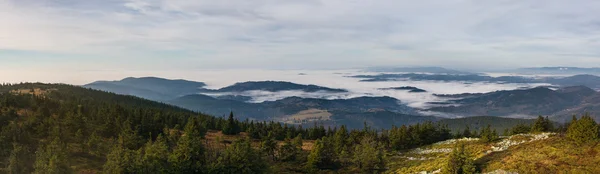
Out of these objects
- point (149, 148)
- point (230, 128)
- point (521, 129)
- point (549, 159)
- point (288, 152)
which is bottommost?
point (288, 152)

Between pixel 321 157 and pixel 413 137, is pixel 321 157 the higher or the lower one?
the higher one

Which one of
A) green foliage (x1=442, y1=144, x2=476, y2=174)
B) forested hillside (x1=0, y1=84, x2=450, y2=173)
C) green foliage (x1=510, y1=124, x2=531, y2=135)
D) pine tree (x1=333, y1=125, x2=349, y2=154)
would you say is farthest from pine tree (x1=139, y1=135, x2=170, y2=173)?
green foliage (x1=510, y1=124, x2=531, y2=135)

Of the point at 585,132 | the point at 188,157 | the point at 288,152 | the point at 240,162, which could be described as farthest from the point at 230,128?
the point at 585,132

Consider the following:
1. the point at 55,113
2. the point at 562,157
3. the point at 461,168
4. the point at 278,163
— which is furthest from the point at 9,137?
the point at 562,157

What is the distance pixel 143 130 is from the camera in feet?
396

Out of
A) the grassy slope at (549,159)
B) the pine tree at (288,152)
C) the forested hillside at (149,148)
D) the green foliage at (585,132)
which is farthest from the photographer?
the pine tree at (288,152)

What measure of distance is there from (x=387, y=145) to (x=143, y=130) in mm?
98562

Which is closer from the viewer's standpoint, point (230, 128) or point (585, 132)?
point (585, 132)

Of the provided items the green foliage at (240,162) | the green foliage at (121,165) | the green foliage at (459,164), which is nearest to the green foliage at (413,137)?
the green foliage at (240,162)

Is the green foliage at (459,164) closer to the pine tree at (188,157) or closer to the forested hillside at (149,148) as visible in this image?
the forested hillside at (149,148)

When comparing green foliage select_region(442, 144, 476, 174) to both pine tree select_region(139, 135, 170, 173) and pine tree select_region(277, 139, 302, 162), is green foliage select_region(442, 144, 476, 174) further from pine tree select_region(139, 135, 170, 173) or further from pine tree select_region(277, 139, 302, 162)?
pine tree select_region(277, 139, 302, 162)

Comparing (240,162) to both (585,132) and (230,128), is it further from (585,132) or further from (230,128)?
(230,128)

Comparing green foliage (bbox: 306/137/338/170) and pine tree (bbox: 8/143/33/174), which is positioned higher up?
pine tree (bbox: 8/143/33/174)

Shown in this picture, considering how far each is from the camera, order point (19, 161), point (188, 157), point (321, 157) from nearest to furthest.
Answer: point (188, 157) < point (19, 161) < point (321, 157)
